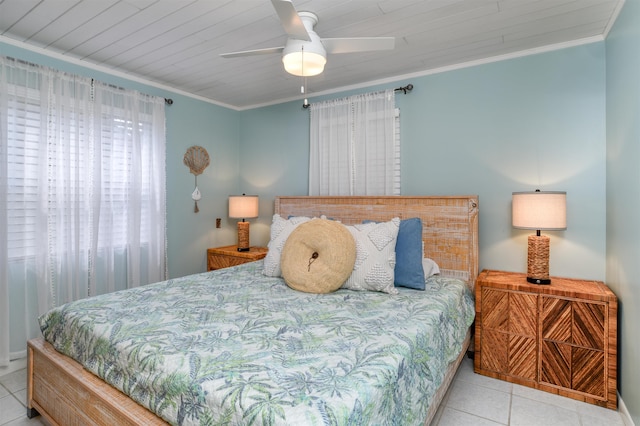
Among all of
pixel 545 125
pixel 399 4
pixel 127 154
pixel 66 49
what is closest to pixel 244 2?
pixel 399 4

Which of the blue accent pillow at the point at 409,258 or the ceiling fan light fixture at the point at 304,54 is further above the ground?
the ceiling fan light fixture at the point at 304,54

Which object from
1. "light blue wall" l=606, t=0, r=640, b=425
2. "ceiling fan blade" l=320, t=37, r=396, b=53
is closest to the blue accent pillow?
"light blue wall" l=606, t=0, r=640, b=425

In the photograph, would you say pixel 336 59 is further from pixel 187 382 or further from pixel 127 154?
pixel 187 382

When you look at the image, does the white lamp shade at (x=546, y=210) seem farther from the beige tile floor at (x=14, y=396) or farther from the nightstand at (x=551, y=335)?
the beige tile floor at (x=14, y=396)

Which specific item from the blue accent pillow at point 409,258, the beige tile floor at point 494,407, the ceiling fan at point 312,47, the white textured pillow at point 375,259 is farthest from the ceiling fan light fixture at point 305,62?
the beige tile floor at point 494,407

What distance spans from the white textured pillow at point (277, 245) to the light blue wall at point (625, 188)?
6.98 feet

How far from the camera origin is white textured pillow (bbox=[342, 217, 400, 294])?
2.19 m

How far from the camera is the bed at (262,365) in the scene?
103 cm

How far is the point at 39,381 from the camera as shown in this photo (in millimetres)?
1807

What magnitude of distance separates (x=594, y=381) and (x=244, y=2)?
314 cm

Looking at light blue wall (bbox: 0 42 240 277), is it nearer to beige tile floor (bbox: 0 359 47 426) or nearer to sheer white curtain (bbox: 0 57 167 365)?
sheer white curtain (bbox: 0 57 167 365)

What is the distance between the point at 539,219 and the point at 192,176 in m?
3.35

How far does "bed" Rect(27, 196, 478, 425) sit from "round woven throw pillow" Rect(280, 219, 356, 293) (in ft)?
0.28

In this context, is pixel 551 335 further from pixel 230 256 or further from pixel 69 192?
pixel 69 192
